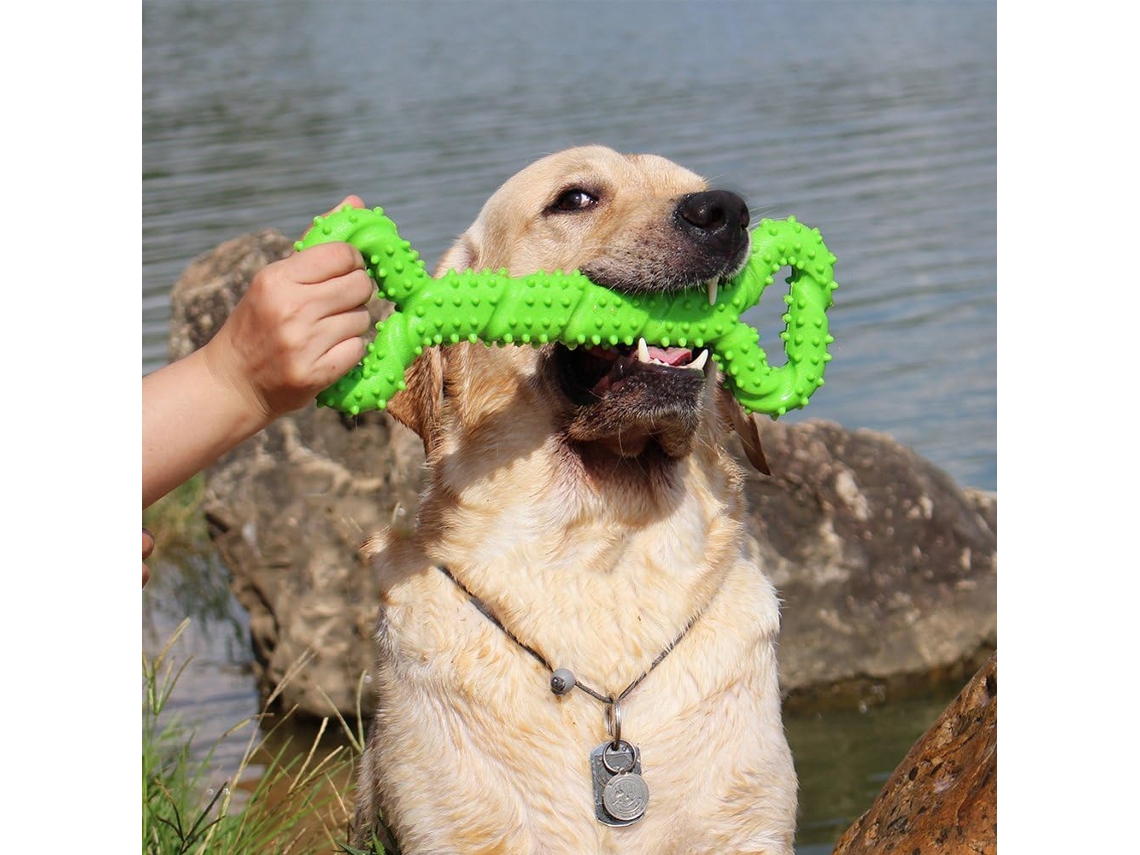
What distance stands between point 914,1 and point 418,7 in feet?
19.8

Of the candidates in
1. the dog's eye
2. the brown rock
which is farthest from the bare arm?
the brown rock

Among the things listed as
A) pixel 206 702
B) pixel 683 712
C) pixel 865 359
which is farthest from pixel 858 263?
pixel 683 712

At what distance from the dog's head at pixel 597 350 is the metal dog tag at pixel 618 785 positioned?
0.66m

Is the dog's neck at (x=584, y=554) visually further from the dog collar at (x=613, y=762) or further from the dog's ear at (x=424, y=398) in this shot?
the dog's ear at (x=424, y=398)

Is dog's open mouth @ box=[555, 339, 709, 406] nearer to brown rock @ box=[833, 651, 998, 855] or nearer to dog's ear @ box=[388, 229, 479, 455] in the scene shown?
dog's ear @ box=[388, 229, 479, 455]

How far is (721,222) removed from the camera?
3025mm

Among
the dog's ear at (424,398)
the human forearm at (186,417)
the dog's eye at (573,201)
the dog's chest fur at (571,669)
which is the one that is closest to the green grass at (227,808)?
the dog's chest fur at (571,669)

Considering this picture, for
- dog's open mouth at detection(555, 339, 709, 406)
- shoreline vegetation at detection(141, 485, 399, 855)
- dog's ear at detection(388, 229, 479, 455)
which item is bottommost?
shoreline vegetation at detection(141, 485, 399, 855)

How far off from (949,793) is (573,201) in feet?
5.34

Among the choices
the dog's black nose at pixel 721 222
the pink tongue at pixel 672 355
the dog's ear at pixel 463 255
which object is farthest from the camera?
the dog's ear at pixel 463 255

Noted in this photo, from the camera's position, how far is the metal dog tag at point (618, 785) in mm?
3043

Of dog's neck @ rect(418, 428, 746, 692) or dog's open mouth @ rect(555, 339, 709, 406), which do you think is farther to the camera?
dog's neck @ rect(418, 428, 746, 692)

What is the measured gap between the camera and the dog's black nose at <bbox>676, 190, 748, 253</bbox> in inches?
119

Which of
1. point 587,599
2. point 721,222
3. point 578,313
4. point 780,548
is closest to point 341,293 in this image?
point 578,313
